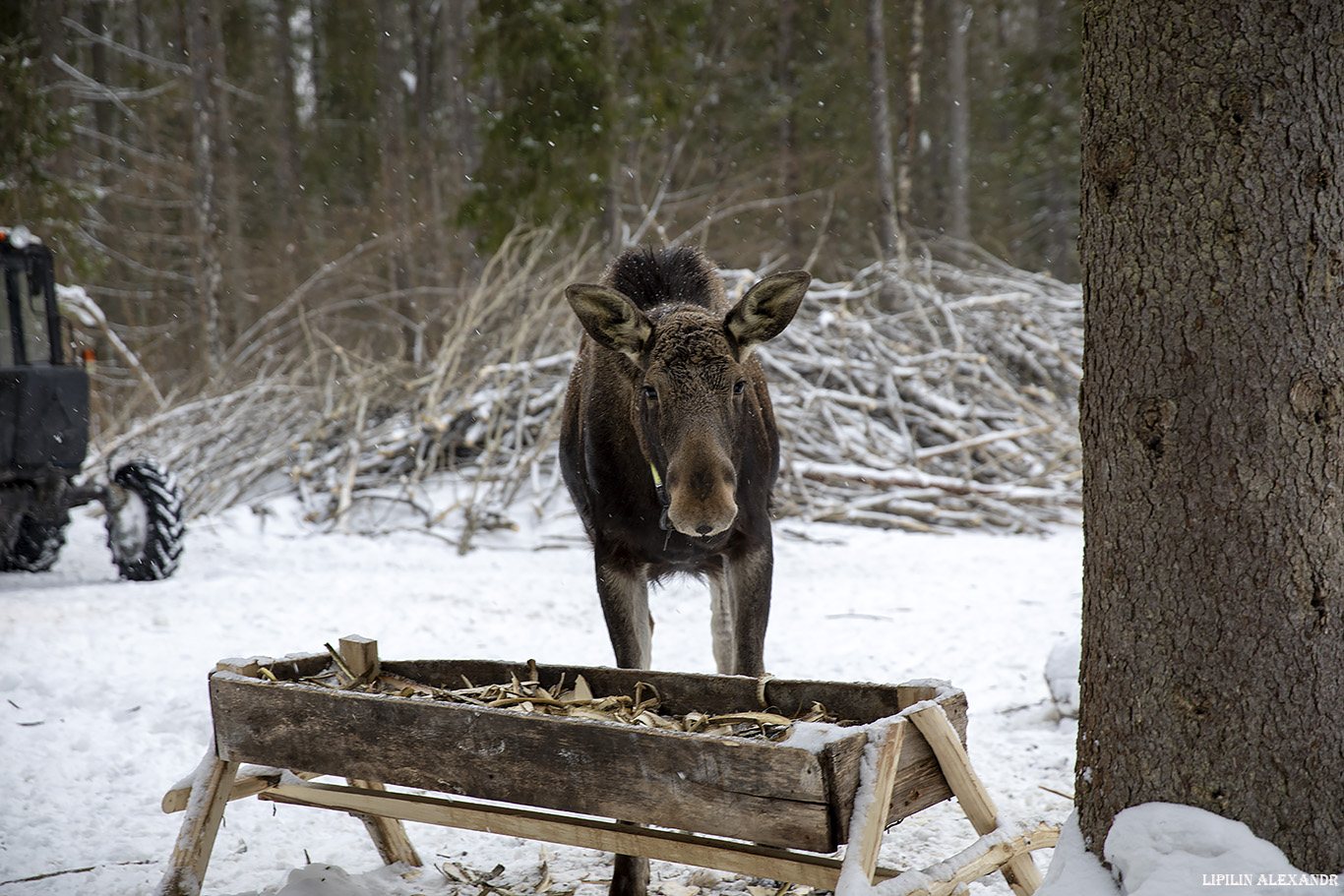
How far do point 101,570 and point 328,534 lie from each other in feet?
6.63

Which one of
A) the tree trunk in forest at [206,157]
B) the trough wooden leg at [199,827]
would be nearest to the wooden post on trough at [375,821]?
the trough wooden leg at [199,827]

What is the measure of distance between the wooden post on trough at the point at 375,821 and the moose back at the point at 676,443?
0.98m

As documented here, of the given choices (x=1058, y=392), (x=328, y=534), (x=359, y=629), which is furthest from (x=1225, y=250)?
(x=1058, y=392)

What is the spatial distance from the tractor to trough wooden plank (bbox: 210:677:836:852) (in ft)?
18.4

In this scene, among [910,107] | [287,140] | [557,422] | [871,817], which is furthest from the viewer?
[287,140]

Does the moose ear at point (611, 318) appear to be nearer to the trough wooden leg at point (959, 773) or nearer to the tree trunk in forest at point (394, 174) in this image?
the trough wooden leg at point (959, 773)

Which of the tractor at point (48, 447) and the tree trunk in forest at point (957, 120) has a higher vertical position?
the tree trunk in forest at point (957, 120)

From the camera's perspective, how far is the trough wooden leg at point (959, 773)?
7.80 feet

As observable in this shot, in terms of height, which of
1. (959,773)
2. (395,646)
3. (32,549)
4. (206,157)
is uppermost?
(206,157)

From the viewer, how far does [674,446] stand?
3.36 m

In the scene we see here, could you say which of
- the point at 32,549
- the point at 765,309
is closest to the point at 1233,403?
the point at 765,309

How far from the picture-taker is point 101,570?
8703 millimetres

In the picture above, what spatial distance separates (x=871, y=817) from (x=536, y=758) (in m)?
0.87

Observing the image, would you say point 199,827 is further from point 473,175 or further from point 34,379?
point 473,175
